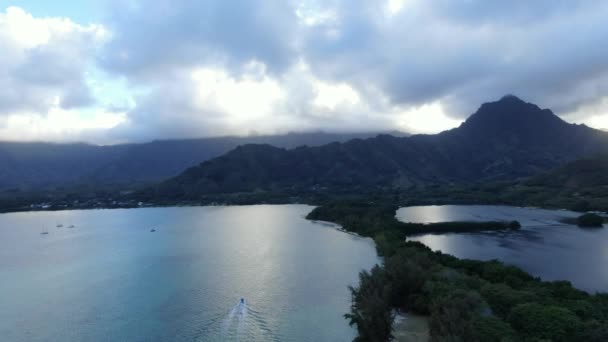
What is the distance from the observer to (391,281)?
37.9 metres

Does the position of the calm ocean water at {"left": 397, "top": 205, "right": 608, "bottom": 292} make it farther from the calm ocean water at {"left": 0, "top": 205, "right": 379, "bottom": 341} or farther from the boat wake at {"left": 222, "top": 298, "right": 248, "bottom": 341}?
the boat wake at {"left": 222, "top": 298, "right": 248, "bottom": 341}

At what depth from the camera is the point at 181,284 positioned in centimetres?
5000

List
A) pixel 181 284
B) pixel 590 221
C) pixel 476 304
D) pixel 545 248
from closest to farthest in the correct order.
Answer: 1. pixel 476 304
2. pixel 181 284
3. pixel 545 248
4. pixel 590 221

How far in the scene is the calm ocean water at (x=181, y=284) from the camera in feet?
116

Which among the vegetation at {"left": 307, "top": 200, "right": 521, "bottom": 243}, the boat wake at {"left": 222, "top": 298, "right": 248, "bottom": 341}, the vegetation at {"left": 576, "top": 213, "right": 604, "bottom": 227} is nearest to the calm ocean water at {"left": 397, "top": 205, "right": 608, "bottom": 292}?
the vegetation at {"left": 576, "top": 213, "right": 604, "bottom": 227}

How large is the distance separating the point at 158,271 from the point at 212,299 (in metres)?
18.6

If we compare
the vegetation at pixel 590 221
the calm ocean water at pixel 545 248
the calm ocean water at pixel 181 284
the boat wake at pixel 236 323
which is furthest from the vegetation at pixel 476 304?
the vegetation at pixel 590 221

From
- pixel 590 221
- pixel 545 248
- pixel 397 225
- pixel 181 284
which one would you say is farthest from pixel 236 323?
pixel 590 221

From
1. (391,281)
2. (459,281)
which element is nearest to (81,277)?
(391,281)

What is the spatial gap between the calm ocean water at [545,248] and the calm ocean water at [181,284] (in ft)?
59.2

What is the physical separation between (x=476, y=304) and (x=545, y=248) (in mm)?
53775

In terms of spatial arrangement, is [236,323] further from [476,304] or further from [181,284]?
[476,304]

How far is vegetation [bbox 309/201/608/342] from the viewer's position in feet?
82.3

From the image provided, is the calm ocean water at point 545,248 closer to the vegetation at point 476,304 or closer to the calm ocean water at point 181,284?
the vegetation at point 476,304
